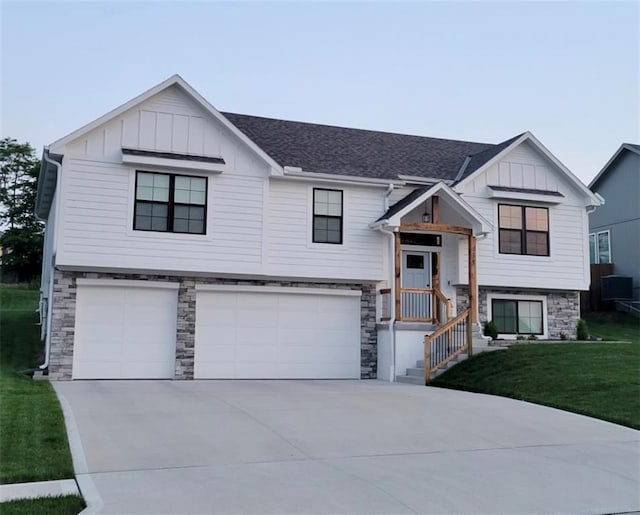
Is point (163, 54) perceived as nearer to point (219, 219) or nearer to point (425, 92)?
point (219, 219)

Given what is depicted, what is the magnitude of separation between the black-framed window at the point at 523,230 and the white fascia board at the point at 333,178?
351cm

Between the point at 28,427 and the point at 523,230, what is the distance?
49.6 ft

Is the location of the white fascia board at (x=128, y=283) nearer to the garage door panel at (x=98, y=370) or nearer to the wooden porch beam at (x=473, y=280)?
the garage door panel at (x=98, y=370)

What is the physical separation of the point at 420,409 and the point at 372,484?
Result: 16.4 feet

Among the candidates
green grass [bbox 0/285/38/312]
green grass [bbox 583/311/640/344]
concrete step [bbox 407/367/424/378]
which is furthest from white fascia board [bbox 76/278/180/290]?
green grass [bbox 583/311/640/344]

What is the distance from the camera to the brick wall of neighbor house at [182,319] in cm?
1505

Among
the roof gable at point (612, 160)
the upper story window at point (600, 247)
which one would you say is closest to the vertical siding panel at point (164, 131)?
the roof gable at point (612, 160)

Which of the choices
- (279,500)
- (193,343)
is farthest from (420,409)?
(193,343)

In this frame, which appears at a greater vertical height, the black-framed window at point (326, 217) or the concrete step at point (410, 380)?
the black-framed window at point (326, 217)

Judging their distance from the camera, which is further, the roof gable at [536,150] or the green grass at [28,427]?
the roof gable at [536,150]

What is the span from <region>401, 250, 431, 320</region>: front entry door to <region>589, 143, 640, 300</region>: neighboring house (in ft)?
42.7

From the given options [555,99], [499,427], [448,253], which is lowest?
[499,427]

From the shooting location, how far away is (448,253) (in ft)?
62.3

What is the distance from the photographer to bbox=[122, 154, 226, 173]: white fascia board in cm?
1534
